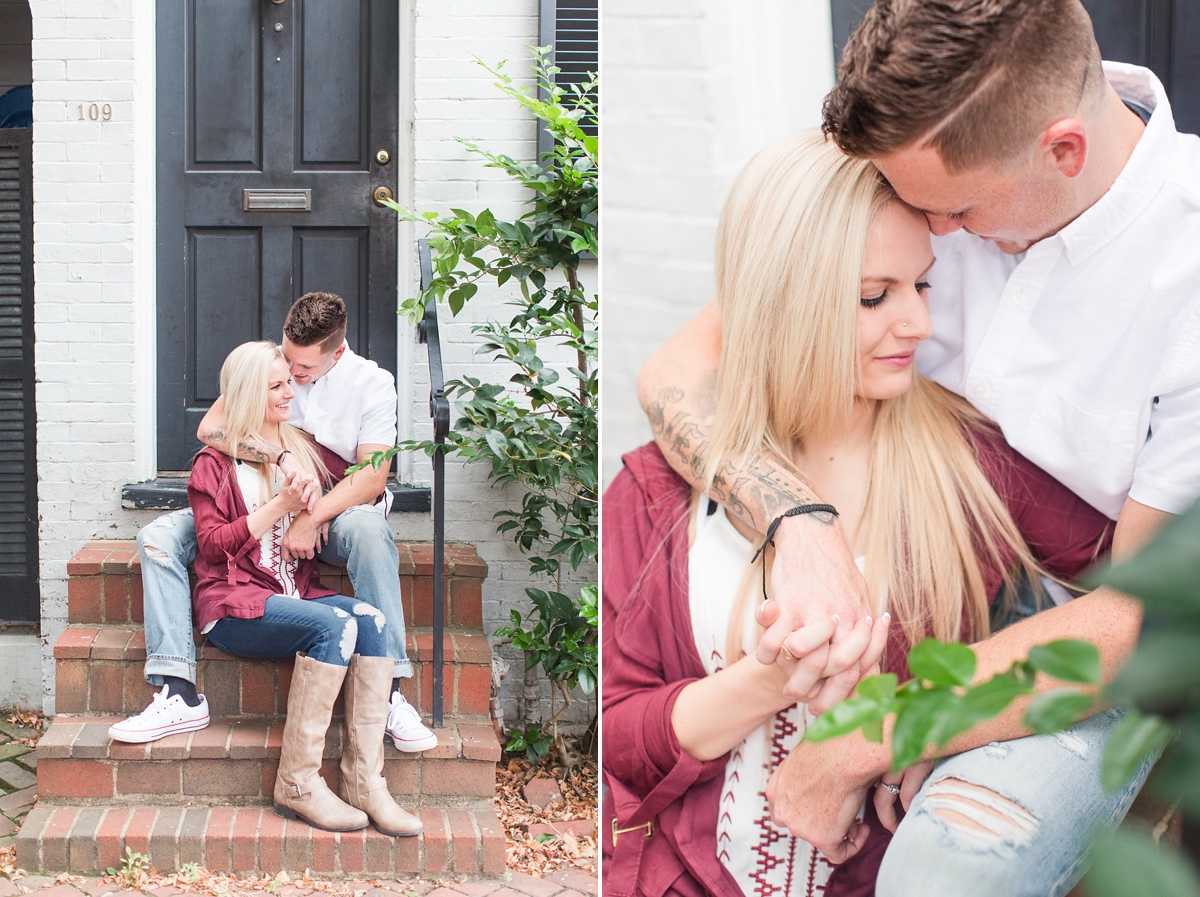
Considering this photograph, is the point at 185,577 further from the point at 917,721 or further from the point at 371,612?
the point at 917,721

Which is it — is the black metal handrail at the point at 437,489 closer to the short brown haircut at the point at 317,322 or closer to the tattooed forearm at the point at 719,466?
the short brown haircut at the point at 317,322

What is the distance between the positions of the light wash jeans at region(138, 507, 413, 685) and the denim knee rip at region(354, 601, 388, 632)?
0.19 ft

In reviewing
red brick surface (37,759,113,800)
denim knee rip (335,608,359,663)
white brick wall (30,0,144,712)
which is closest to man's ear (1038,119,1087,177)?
denim knee rip (335,608,359,663)

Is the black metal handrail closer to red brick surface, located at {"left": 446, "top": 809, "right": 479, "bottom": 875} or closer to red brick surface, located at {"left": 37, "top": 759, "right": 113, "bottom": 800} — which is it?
red brick surface, located at {"left": 446, "top": 809, "right": 479, "bottom": 875}

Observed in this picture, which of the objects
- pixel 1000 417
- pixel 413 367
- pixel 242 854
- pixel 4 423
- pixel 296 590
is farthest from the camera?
pixel 4 423

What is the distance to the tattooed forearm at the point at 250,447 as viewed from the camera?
8.92 feet

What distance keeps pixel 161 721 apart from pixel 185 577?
1.24 feet

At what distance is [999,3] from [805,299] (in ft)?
0.98

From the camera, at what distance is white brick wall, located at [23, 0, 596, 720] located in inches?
118

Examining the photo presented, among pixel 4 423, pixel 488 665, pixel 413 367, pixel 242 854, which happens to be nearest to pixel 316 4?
pixel 413 367

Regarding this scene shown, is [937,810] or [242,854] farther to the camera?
[242,854]

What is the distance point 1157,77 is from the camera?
84 cm

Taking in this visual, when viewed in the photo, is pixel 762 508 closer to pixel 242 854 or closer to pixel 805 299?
pixel 805 299

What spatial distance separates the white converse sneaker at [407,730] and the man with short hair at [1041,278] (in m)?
1.95
